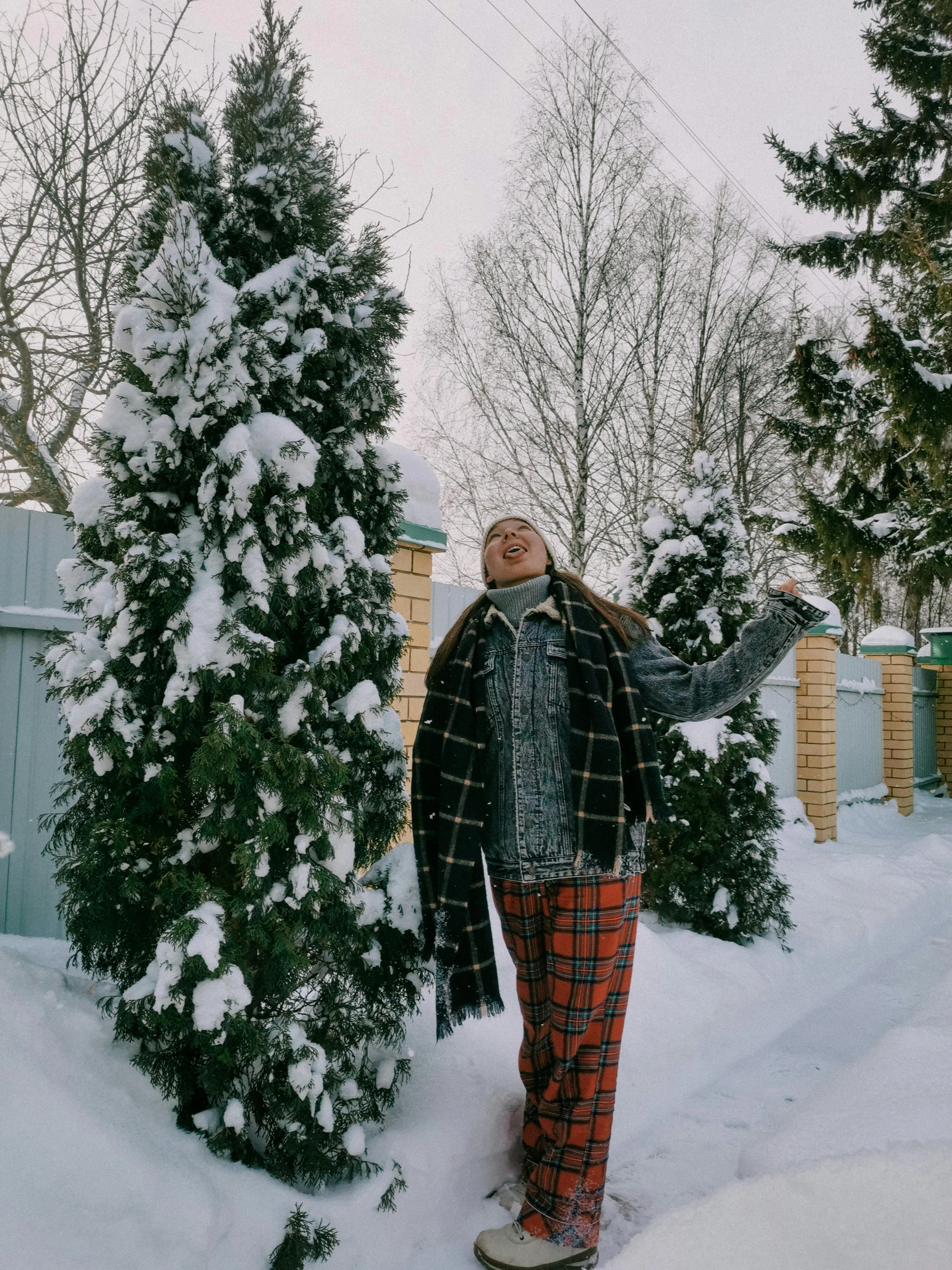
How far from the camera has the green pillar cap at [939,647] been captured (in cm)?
1222

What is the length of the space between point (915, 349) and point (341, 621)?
8.32 meters

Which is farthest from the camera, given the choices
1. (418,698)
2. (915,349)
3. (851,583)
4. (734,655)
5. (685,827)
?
(851,583)

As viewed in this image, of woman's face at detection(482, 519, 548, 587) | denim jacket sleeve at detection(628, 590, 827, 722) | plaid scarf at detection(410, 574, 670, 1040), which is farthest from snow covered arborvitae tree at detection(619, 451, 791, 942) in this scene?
woman's face at detection(482, 519, 548, 587)

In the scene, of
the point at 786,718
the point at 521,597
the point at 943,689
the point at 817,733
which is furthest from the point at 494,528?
the point at 943,689

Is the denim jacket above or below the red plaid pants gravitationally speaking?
above

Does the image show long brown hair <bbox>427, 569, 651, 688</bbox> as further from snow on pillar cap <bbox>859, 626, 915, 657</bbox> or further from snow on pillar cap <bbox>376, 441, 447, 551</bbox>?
snow on pillar cap <bbox>859, 626, 915, 657</bbox>

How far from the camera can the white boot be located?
1963 millimetres

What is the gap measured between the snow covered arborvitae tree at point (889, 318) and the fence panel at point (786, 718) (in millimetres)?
2791

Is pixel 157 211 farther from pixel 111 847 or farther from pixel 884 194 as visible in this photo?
pixel 884 194

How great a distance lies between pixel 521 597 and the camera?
Answer: 2.31m

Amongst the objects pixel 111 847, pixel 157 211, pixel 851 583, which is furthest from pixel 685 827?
pixel 851 583

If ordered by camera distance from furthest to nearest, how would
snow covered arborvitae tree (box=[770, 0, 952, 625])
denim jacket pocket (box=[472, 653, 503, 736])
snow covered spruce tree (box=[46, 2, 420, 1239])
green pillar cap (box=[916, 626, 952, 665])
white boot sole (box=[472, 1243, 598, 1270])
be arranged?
green pillar cap (box=[916, 626, 952, 665])
snow covered arborvitae tree (box=[770, 0, 952, 625])
denim jacket pocket (box=[472, 653, 503, 736])
white boot sole (box=[472, 1243, 598, 1270])
snow covered spruce tree (box=[46, 2, 420, 1239])

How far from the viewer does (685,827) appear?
4.13 metres

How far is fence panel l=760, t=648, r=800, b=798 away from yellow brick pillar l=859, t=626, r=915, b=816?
2972 mm
